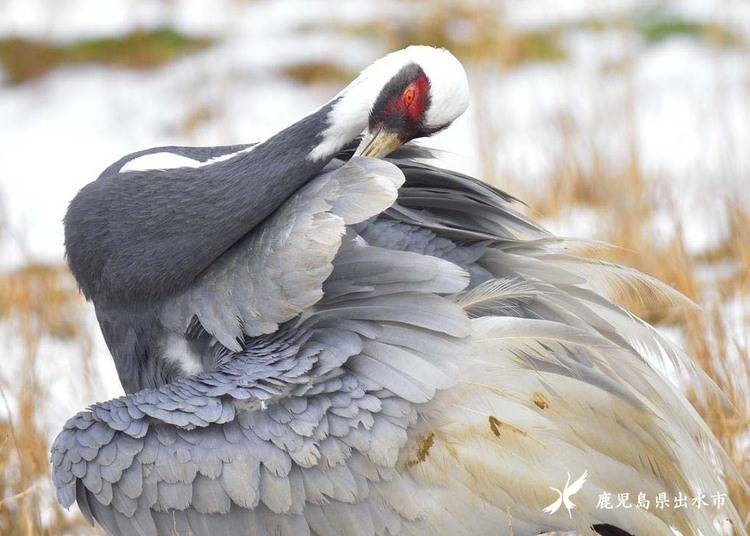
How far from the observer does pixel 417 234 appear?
11.0ft

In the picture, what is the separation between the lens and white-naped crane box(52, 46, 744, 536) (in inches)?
116

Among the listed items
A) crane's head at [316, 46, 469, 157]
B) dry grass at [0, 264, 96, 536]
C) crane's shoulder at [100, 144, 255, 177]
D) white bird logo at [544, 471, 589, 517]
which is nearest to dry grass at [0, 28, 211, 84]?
dry grass at [0, 264, 96, 536]

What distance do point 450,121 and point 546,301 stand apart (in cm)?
65

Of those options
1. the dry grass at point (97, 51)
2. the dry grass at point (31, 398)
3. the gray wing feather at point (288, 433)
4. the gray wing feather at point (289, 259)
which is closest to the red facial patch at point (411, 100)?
the gray wing feather at point (289, 259)

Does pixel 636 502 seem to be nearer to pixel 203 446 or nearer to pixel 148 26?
pixel 203 446

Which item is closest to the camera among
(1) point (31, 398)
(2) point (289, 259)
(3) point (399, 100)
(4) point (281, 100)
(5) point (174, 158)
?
(2) point (289, 259)

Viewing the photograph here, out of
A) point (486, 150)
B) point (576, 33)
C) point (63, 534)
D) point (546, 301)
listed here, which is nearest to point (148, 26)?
point (576, 33)

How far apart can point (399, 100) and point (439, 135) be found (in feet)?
10.5

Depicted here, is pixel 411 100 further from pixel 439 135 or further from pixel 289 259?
pixel 439 135

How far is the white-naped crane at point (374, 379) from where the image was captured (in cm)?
296

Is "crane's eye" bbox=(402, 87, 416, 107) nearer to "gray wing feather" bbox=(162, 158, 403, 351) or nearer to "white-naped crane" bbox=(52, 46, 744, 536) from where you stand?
"white-naped crane" bbox=(52, 46, 744, 536)

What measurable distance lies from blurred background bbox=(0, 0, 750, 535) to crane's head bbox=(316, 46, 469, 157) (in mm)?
1190

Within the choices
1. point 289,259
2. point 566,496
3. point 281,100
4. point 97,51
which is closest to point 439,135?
point 281,100

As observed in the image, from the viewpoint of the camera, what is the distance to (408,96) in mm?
3537
